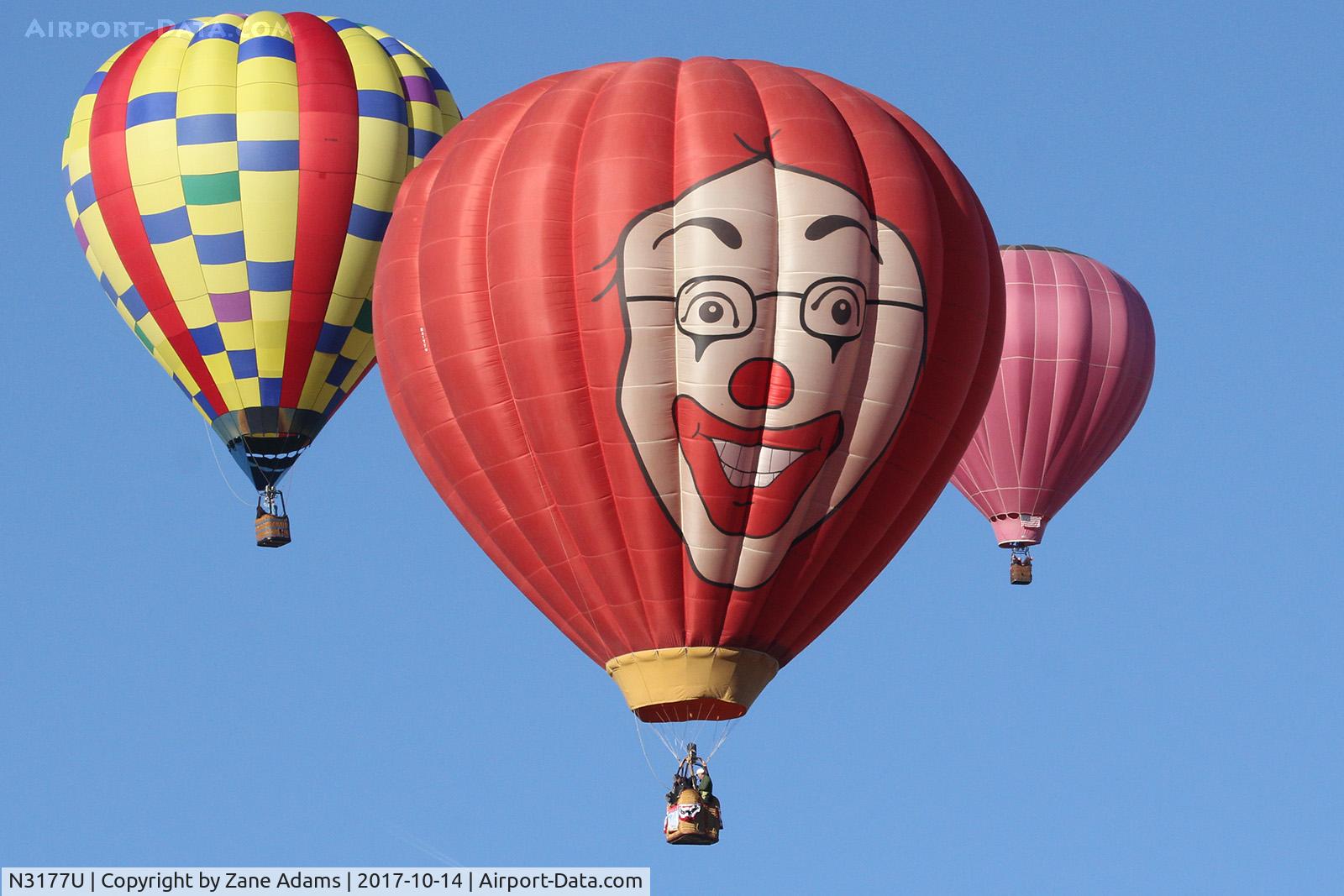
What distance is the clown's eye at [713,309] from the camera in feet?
71.3

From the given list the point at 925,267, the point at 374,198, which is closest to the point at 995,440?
the point at 374,198

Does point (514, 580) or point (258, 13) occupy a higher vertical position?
point (258, 13)

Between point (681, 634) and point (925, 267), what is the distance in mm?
3238

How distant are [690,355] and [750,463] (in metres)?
0.90

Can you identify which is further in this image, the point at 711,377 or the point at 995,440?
the point at 995,440

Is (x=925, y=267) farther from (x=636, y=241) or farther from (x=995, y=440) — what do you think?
(x=995, y=440)

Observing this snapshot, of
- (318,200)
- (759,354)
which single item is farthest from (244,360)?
(759,354)

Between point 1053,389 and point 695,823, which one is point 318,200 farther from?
point 1053,389

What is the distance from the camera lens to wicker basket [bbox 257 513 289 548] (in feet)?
93.2

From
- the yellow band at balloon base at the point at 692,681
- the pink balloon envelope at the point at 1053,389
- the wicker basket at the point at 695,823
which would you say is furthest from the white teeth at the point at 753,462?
the pink balloon envelope at the point at 1053,389

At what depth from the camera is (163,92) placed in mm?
28203

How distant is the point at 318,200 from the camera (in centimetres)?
2778

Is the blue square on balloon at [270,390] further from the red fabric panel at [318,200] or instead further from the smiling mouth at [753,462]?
the smiling mouth at [753,462]

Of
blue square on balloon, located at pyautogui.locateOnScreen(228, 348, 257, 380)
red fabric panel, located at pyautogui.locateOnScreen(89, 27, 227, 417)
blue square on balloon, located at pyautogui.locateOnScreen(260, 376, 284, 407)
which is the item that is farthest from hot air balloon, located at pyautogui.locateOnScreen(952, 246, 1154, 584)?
red fabric panel, located at pyautogui.locateOnScreen(89, 27, 227, 417)
